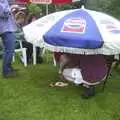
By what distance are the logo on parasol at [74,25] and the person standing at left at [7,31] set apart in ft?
4.07

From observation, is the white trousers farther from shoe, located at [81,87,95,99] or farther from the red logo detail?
the red logo detail

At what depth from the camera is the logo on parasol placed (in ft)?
21.2

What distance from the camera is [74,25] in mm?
6543

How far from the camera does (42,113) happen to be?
6.03 m

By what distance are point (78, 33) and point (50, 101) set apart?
110 centimetres

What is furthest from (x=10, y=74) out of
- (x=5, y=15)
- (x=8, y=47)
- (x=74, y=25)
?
(x=74, y=25)

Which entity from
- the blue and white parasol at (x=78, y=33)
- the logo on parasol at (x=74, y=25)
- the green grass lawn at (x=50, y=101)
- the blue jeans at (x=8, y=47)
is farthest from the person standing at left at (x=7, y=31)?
the logo on parasol at (x=74, y=25)

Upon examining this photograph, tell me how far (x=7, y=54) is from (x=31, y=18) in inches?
75.5

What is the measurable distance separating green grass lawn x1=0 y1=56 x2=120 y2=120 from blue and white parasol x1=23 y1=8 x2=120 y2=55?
0.79m

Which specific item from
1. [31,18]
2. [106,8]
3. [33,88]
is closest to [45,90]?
[33,88]

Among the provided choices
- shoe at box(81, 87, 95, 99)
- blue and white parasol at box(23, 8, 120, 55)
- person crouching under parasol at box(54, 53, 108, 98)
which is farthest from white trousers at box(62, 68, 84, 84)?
blue and white parasol at box(23, 8, 120, 55)

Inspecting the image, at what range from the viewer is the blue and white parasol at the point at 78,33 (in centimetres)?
622

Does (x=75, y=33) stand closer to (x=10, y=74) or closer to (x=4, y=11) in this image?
(x=4, y=11)

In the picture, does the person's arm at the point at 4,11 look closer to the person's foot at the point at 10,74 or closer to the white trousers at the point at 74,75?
the person's foot at the point at 10,74
